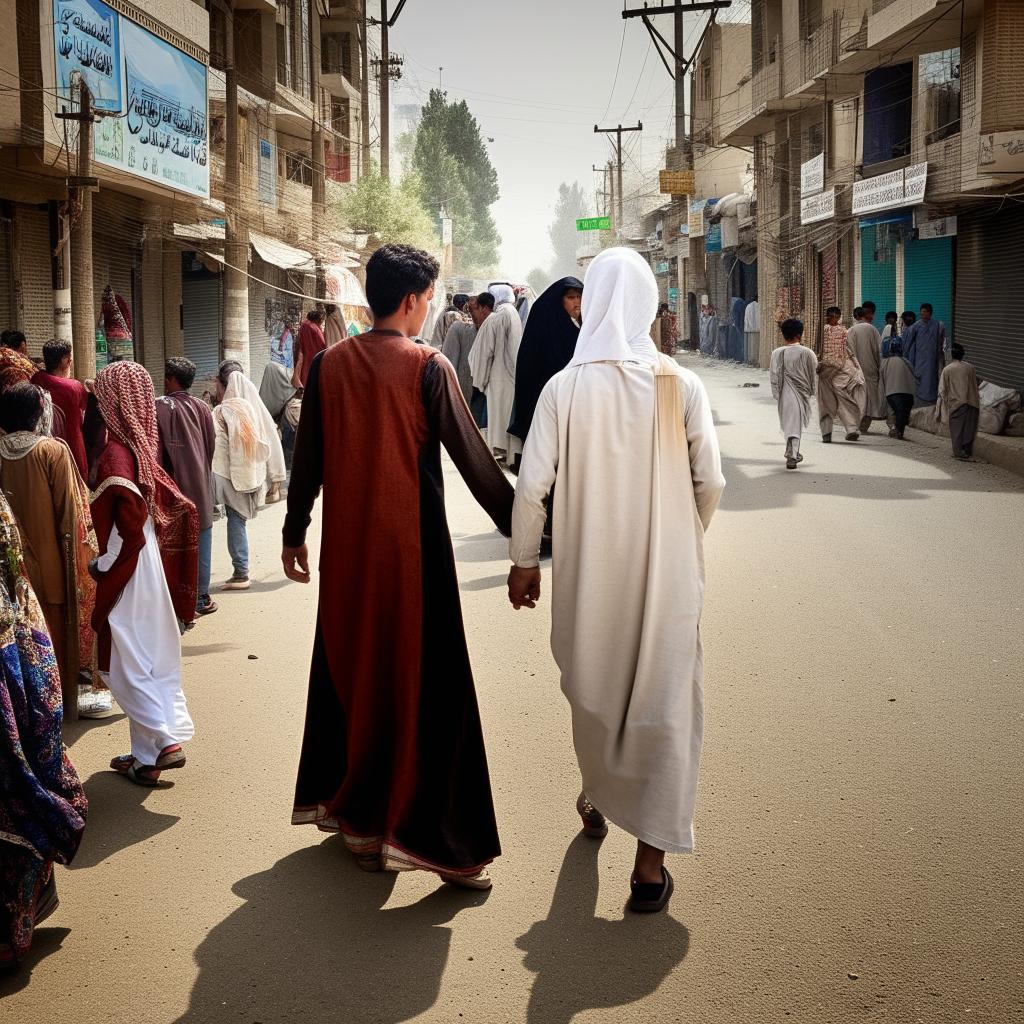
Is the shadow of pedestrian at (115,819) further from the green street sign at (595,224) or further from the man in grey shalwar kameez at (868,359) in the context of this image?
the green street sign at (595,224)

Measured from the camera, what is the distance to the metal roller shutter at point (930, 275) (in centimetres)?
2211

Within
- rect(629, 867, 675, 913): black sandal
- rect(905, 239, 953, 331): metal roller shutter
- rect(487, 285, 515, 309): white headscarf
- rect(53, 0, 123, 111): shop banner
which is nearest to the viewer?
rect(629, 867, 675, 913): black sandal

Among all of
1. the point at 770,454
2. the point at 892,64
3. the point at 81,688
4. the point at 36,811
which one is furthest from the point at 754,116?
the point at 36,811

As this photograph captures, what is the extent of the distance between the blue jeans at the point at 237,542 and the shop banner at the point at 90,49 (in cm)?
583

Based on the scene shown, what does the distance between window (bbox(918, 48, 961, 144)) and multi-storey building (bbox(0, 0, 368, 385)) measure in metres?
11.0

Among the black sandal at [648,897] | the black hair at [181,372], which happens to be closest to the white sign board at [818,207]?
the black hair at [181,372]

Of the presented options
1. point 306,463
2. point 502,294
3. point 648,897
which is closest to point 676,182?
point 502,294

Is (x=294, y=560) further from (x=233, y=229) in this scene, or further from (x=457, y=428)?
(x=233, y=229)

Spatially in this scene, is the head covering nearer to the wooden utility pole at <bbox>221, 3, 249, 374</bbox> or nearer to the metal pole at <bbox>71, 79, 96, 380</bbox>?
the metal pole at <bbox>71, 79, 96, 380</bbox>

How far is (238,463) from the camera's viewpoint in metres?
8.12

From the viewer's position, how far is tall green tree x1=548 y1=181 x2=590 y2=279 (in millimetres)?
187625

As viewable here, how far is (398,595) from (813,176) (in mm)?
25163

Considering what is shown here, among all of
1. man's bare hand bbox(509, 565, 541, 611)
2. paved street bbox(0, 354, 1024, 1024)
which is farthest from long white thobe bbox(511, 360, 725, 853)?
paved street bbox(0, 354, 1024, 1024)

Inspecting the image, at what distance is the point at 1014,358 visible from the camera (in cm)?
1855
